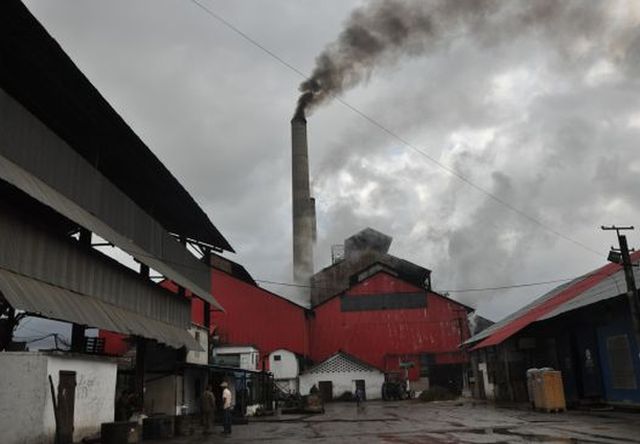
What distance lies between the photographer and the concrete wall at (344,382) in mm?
52344

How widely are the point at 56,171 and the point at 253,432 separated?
10506 millimetres

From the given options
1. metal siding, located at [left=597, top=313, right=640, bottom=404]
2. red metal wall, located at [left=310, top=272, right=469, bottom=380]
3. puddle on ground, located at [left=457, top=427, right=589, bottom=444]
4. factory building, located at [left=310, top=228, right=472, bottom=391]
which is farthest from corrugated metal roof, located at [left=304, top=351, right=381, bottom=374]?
puddle on ground, located at [left=457, top=427, right=589, bottom=444]

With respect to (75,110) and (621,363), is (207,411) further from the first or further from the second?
(621,363)

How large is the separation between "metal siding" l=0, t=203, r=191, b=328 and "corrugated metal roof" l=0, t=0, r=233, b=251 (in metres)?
3.79

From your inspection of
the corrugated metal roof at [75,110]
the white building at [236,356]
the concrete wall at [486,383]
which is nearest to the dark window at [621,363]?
the concrete wall at [486,383]

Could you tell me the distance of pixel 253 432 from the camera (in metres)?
19.7

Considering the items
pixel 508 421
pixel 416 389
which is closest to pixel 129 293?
pixel 508 421

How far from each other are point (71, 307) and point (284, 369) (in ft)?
124

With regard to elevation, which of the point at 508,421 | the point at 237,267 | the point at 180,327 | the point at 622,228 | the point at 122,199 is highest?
the point at 237,267

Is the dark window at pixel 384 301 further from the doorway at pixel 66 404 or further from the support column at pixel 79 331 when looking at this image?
the doorway at pixel 66 404

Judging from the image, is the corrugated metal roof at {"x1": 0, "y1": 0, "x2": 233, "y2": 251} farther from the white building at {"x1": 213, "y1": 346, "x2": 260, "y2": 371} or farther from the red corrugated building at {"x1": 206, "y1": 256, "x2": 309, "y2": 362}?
the red corrugated building at {"x1": 206, "y1": 256, "x2": 309, "y2": 362}

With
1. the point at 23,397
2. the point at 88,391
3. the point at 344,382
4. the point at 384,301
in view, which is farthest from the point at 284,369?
the point at 23,397

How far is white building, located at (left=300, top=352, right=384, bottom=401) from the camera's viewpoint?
52281 millimetres

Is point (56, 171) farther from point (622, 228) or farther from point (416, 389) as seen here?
point (416, 389)
